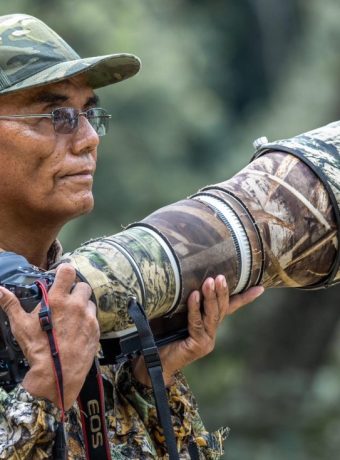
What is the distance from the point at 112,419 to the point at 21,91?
3.58ft

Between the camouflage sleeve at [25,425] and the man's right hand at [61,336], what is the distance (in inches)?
4.2

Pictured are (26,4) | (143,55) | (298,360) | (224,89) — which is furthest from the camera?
(224,89)

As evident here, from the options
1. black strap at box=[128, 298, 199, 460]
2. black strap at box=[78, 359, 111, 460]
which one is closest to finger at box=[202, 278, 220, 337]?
black strap at box=[128, 298, 199, 460]

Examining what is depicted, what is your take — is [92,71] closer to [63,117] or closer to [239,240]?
[63,117]

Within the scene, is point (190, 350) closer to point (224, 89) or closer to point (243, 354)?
point (243, 354)

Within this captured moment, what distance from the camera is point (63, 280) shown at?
3588 millimetres

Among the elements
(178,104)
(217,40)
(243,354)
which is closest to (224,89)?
(217,40)

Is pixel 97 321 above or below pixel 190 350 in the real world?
above

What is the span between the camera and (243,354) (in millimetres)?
10938

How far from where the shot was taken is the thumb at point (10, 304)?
3.53 m

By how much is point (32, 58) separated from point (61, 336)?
108 centimetres

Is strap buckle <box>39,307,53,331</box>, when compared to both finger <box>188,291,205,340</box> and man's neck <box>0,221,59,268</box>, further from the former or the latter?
man's neck <box>0,221,59,268</box>

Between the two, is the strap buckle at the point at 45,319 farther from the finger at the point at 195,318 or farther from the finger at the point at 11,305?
the finger at the point at 195,318

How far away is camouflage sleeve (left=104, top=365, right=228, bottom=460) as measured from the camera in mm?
4168
